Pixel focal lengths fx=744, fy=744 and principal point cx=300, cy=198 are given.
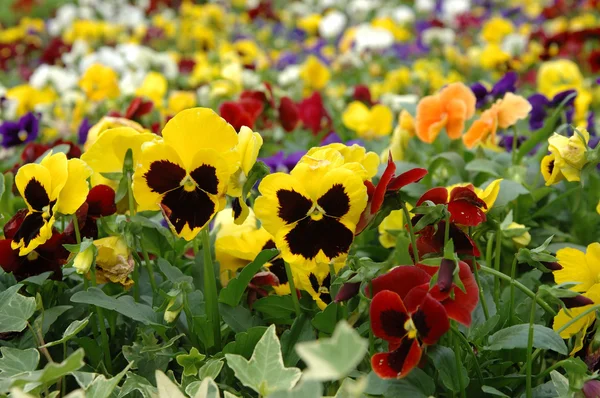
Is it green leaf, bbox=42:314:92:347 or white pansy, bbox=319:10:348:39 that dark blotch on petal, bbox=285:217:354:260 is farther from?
white pansy, bbox=319:10:348:39

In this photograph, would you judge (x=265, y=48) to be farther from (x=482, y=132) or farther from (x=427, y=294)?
(x=427, y=294)

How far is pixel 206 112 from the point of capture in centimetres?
88

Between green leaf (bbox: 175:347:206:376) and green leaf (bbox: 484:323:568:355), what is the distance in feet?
1.19

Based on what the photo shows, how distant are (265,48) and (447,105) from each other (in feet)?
13.4

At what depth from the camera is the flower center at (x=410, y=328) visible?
80cm

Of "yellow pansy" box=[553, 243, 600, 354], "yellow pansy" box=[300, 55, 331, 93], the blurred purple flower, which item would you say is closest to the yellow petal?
"yellow pansy" box=[553, 243, 600, 354]

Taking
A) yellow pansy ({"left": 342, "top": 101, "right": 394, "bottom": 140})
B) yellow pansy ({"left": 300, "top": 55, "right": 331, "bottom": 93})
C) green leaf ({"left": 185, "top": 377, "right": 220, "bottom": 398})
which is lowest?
yellow pansy ({"left": 300, "top": 55, "right": 331, "bottom": 93})

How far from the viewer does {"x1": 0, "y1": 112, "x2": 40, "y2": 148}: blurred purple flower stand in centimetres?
197

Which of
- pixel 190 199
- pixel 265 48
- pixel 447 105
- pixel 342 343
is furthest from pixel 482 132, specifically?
pixel 265 48

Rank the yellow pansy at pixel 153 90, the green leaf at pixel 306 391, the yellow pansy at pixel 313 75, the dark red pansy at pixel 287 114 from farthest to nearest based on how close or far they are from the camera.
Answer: the yellow pansy at pixel 313 75 → the yellow pansy at pixel 153 90 → the dark red pansy at pixel 287 114 → the green leaf at pixel 306 391

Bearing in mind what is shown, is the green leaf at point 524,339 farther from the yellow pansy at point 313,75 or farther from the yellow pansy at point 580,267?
the yellow pansy at point 313,75

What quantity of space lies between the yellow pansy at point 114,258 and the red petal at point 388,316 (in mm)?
386

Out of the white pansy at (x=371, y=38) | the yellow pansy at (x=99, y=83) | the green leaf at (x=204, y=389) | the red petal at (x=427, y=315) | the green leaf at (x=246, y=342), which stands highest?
the red petal at (x=427, y=315)

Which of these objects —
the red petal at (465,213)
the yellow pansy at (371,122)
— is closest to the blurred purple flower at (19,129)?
the yellow pansy at (371,122)
